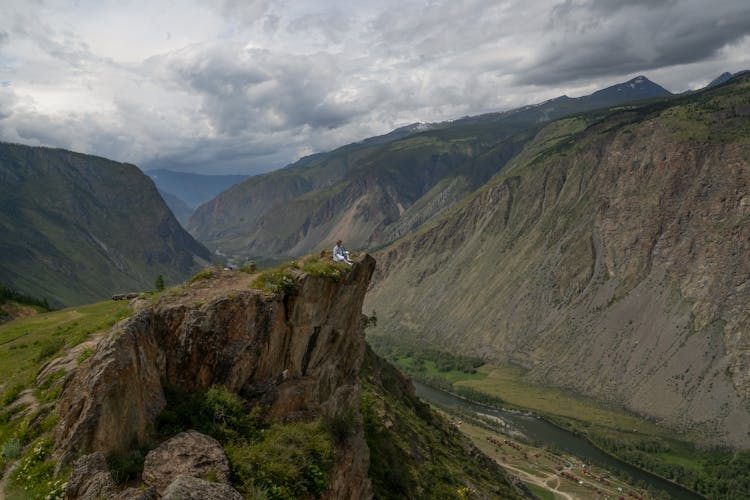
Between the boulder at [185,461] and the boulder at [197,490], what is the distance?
732 mm

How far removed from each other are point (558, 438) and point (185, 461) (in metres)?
136

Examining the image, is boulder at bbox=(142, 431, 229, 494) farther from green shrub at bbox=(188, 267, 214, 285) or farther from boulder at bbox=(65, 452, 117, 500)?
green shrub at bbox=(188, 267, 214, 285)

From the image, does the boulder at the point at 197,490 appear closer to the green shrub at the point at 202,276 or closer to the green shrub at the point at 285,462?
the green shrub at the point at 285,462

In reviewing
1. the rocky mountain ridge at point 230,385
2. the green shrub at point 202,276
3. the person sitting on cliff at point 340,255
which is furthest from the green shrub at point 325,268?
the green shrub at point 202,276

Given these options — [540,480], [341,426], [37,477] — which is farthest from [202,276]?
[540,480]

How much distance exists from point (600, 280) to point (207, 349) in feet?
622

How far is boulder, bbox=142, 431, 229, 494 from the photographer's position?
12569 mm

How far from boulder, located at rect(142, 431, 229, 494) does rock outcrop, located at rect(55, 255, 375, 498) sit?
1061 mm

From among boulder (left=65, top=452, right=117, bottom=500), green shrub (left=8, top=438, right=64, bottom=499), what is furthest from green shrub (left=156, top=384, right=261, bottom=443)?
green shrub (left=8, top=438, right=64, bottom=499)

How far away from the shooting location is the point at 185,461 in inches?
520

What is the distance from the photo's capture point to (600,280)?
184m

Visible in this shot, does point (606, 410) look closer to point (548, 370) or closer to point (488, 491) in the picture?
point (548, 370)

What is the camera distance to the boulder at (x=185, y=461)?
12569mm

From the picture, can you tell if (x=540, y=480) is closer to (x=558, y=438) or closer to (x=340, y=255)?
(x=558, y=438)
